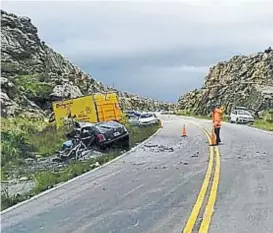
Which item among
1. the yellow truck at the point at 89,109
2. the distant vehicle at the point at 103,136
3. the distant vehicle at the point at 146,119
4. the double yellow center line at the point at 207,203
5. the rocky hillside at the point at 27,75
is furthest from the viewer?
the rocky hillside at the point at 27,75

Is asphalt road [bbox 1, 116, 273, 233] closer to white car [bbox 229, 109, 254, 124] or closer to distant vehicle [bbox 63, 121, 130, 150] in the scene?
distant vehicle [bbox 63, 121, 130, 150]

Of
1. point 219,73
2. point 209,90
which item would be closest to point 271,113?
point 209,90

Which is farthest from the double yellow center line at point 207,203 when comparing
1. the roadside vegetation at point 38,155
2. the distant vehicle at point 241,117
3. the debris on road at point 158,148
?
the distant vehicle at point 241,117

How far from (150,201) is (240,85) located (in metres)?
74.0

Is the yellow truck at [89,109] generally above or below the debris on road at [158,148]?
above

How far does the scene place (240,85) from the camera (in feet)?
275

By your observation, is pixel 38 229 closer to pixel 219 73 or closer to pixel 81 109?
pixel 81 109

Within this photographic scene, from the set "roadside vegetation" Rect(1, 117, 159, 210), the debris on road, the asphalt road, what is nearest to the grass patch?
"roadside vegetation" Rect(1, 117, 159, 210)

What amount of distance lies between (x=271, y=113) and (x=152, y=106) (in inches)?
3052

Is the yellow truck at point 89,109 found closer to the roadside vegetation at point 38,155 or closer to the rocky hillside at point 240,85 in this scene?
the roadside vegetation at point 38,155

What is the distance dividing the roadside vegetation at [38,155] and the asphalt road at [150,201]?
610 mm

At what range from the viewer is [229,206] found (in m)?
10.5

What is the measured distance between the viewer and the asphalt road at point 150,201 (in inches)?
363

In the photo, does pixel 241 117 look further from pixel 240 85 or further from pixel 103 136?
pixel 103 136
